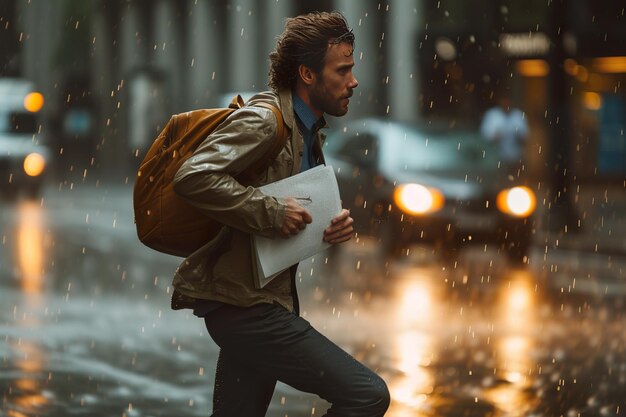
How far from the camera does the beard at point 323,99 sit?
14.3ft

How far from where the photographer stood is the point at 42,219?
2128cm

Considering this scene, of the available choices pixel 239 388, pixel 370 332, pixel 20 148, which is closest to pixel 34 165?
pixel 20 148

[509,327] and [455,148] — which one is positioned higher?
[455,148]

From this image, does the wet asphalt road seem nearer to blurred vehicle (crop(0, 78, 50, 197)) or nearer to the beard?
the beard

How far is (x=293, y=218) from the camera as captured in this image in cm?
418

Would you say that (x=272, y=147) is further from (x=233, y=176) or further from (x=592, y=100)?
(x=592, y=100)

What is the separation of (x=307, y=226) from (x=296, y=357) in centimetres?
40

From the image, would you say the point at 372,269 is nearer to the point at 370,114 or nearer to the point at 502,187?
the point at 502,187

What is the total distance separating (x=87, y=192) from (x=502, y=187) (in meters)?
18.1

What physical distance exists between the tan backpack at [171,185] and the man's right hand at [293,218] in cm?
17

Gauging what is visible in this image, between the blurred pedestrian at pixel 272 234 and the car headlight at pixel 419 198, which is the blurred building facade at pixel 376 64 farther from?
the blurred pedestrian at pixel 272 234

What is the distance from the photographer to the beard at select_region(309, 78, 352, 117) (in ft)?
14.3

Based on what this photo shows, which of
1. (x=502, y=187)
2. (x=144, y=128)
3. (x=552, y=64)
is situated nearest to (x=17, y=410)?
(x=502, y=187)

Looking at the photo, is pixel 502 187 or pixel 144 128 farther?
pixel 144 128
